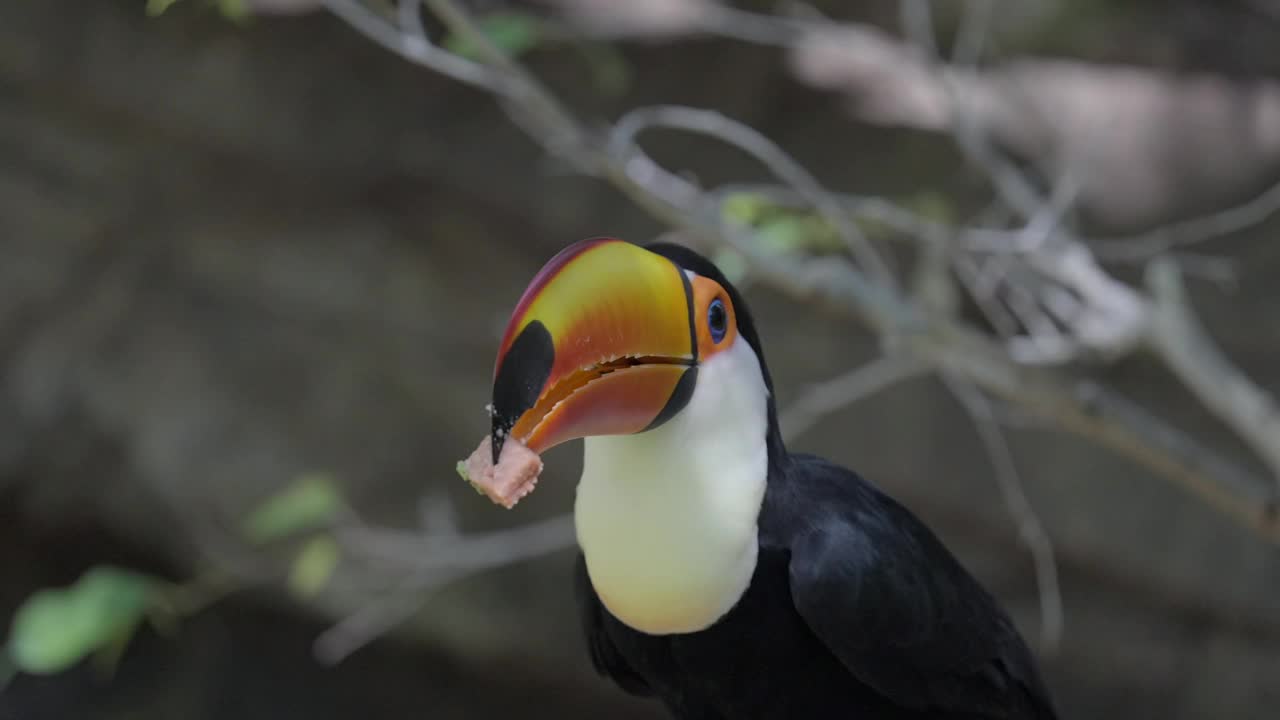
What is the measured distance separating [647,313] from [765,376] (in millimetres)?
179

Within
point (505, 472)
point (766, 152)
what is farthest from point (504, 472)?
point (766, 152)

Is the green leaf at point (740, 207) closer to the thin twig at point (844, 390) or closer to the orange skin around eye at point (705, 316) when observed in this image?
the thin twig at point (844, 390)

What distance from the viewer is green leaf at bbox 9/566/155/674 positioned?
4.66 ft

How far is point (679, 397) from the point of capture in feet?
2.54

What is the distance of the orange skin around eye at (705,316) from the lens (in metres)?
0.79

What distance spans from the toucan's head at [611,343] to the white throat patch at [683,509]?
0.06ft

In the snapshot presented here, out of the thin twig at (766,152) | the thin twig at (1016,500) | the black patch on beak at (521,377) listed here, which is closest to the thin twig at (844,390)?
the thin twig at (1016,500)

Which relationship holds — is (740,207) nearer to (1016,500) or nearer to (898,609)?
(898,609)

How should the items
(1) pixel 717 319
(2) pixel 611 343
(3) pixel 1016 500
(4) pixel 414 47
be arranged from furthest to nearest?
(3) pixel 1016 500, (4) pixel 414 47, (1) pixel 717 319, (2) pixel 611 343

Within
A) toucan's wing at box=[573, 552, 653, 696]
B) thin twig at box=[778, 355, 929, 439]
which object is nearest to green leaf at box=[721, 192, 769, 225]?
thin twig at box=[778, 355, 929, 439]

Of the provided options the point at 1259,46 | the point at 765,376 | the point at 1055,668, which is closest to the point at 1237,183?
the point at 1259,46

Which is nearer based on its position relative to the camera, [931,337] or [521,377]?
[521,377]

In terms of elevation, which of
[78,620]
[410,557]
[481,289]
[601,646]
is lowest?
[410,557]

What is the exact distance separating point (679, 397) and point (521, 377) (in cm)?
17
